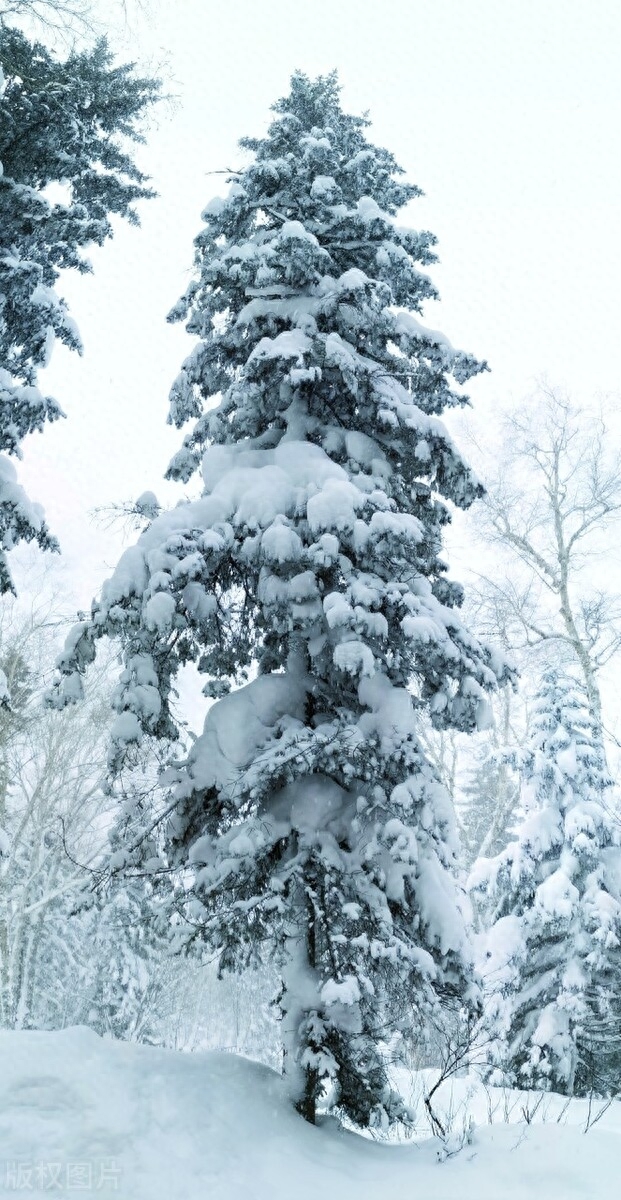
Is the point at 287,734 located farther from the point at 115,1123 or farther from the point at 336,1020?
the point at 115,1123

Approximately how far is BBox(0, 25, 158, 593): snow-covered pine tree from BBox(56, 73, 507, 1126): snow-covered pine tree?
1.83 m

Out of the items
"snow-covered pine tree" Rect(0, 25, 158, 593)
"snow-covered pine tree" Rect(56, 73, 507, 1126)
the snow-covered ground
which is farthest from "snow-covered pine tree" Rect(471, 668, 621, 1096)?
"snow-covered pine tree" Rect(0, 25, 158, 593)

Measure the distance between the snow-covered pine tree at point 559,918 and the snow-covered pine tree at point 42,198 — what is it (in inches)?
407

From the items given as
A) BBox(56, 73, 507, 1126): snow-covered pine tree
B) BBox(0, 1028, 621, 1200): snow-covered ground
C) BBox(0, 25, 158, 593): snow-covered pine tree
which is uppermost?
BBox(0, 25, 158, 593): snow-covered pine tree

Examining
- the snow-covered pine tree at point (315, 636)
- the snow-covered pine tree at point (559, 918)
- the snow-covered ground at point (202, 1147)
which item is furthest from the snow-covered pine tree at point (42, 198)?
the snow-covered pine tree at point (559, 918)

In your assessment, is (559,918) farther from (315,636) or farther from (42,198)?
(42,198)

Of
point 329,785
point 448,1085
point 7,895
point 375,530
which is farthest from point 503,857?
point 7,895

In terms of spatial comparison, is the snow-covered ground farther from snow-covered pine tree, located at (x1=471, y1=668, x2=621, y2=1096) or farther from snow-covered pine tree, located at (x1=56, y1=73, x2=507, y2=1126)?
snow-covered pine tree, located at (x1=471, y1=668, x2=621, y2=1096)

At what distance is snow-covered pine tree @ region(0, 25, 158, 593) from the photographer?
8391mm

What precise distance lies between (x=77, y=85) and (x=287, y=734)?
8.74 metres

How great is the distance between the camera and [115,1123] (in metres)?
4.50

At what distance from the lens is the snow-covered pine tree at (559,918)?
12125 mm

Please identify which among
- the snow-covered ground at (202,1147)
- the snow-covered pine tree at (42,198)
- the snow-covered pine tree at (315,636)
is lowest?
the snow-covered ground at (202,1147)

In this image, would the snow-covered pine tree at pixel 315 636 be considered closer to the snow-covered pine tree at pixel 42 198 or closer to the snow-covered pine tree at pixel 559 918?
the snow-covered pine tree at pixel 42 198
